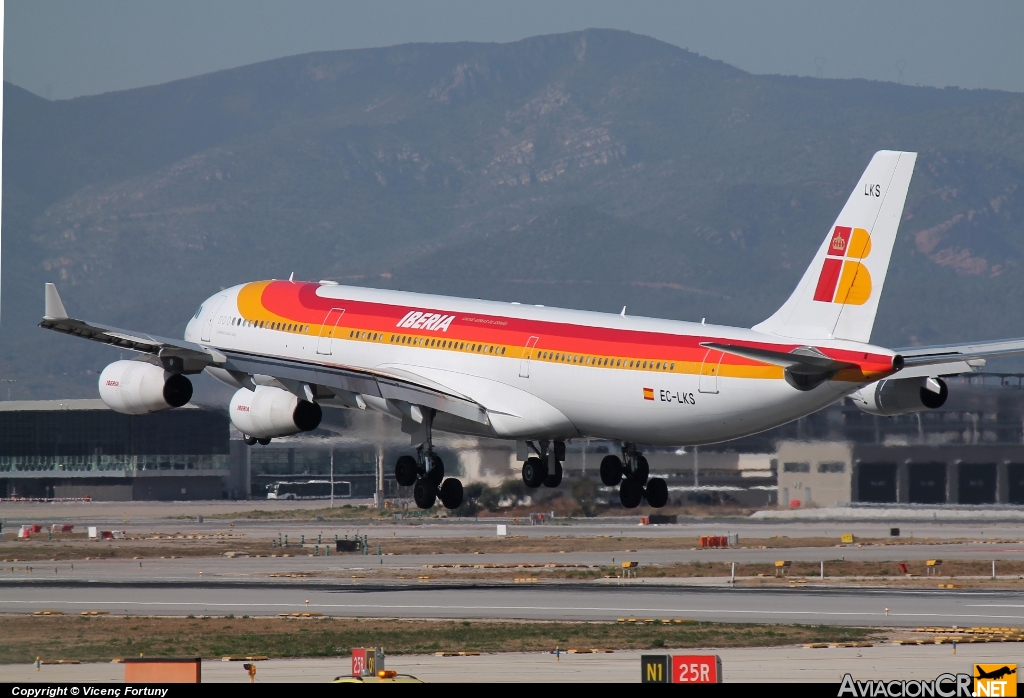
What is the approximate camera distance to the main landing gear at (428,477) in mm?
55500

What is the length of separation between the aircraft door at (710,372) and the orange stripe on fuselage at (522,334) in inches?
6.0

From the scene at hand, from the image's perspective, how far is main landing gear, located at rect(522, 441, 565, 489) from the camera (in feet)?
182

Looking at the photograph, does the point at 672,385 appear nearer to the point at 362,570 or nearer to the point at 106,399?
the point at 106,399

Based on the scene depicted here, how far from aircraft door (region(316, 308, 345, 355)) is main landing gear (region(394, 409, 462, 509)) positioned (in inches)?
201

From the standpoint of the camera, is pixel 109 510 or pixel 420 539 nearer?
pixel 420 539

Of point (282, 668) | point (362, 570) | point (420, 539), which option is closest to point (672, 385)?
point (282, 668)

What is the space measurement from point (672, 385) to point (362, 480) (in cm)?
9792

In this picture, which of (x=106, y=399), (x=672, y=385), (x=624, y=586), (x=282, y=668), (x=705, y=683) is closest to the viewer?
(x=705, y=683)

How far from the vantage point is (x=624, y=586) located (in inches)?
2805

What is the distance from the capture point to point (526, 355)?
5269 centimetres

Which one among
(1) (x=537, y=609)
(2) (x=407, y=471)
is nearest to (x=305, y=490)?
(1) (x=537, y=609)

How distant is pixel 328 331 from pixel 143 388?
6.84 metres

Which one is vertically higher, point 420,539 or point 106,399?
point 106,399

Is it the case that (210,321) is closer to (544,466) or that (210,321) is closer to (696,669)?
(544,466)
